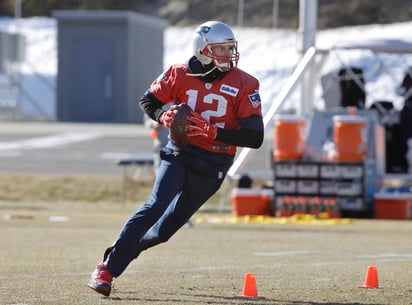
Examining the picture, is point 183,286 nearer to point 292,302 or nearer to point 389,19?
point 292,302

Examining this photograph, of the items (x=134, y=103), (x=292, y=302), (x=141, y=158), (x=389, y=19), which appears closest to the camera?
(x=292, y=302)

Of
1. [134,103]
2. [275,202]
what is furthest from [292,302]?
[134,103]

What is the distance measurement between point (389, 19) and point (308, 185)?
36.2 meters

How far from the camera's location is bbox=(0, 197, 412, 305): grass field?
8648 mm

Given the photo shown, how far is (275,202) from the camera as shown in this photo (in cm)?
2067

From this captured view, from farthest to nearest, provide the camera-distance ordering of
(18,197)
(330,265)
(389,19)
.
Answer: (389,19)
(18,197)
(330,265)

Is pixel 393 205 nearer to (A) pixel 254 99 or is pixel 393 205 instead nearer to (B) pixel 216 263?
(B) pixel 216 263

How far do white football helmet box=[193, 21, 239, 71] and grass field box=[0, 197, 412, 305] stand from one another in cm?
159

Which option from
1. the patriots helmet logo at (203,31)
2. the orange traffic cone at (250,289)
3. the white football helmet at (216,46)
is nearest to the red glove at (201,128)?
the white football helmet at (216,46)

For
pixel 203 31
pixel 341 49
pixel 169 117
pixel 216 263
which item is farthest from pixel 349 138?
pixel 169 117

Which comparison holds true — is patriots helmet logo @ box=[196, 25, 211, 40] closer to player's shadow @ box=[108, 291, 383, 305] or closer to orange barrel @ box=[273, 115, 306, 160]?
player's shadow @ box=[108, 291, 383, 305]

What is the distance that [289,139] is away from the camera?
20812 mm

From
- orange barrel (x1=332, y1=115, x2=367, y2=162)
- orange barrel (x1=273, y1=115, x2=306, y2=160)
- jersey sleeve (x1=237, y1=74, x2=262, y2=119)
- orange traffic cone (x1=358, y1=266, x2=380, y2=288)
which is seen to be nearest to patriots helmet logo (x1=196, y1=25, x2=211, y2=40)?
jersey sleeve (x1=237, y1=74, x2=262, y2=119)

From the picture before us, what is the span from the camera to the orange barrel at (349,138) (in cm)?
2031
